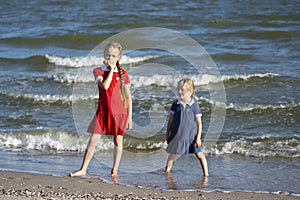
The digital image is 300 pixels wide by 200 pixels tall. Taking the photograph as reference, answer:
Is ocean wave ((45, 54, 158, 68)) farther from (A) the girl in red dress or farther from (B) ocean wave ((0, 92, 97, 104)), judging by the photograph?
(A) the girl in red dress

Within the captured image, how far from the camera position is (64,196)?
592 cm

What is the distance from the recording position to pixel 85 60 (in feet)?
52.0

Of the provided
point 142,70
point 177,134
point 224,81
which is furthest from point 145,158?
point 142,70

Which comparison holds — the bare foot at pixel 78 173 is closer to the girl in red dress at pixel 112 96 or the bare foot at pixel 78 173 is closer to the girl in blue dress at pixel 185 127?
the girl in red dress at pixel 112 96

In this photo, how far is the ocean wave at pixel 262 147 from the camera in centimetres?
859

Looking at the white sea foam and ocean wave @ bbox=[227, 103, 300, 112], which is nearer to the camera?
ocean wave @ bbox=[227, 103, 300, 112]

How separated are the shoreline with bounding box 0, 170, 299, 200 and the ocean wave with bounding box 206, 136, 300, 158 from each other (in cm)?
191

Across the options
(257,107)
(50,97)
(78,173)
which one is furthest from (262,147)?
(50,97)

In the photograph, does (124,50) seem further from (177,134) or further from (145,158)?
(177,134)

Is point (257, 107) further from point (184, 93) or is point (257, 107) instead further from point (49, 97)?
point (184, 93)

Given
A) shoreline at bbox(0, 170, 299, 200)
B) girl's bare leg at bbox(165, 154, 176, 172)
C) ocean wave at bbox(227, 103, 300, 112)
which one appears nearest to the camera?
shoreline at bbox(0, 170, 299, 200)

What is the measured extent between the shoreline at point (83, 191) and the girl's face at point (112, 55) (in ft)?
4.19

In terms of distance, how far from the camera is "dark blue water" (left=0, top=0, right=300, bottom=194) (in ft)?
26.3

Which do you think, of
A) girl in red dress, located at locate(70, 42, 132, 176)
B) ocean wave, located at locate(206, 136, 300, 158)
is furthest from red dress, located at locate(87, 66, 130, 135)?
ocean wave, located at locate(206, 136, 300, 158)
